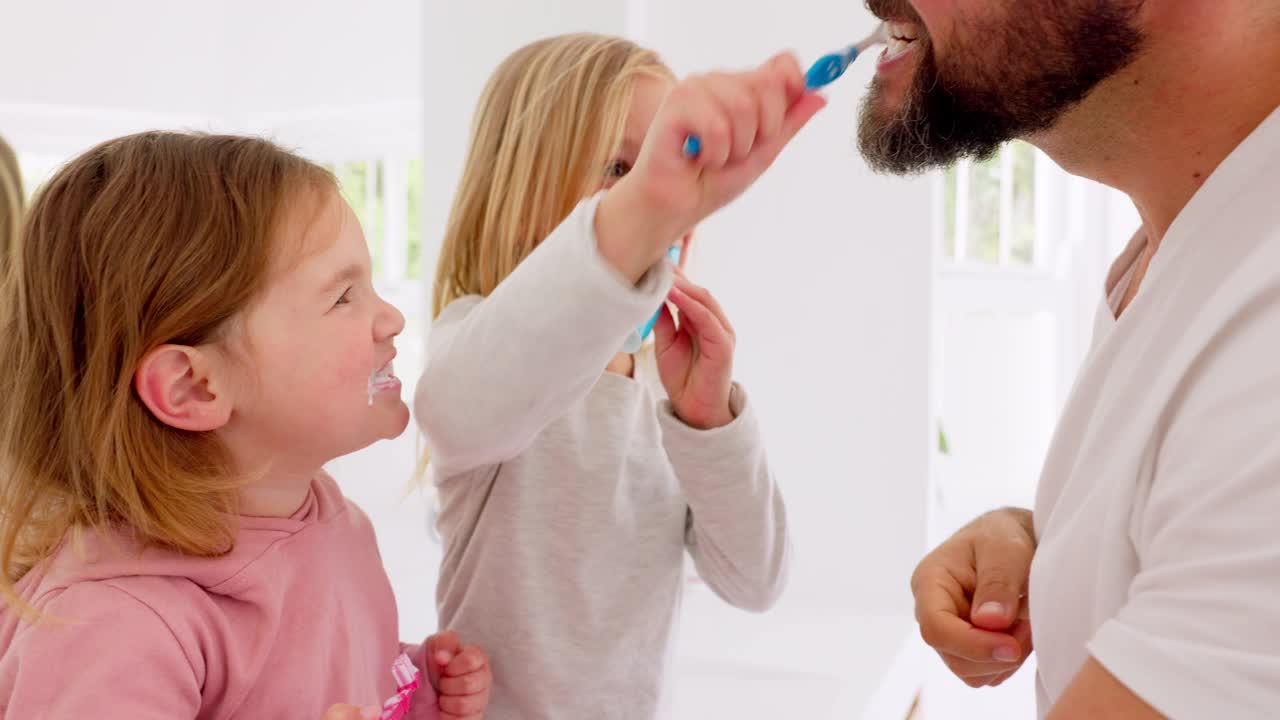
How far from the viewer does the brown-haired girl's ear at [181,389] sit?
2.81 feet

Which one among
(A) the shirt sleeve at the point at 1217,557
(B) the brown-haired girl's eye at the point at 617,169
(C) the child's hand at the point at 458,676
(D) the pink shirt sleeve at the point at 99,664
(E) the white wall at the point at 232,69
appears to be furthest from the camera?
(E) the white wall at the point at 232,69

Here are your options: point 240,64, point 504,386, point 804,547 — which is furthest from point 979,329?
point 504,386

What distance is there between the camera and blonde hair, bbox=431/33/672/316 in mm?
1179

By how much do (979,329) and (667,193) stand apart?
3697 millimetres

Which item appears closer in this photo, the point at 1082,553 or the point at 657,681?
the point at 1082,553

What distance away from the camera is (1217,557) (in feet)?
1.82

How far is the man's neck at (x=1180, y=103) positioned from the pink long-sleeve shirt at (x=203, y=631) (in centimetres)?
67

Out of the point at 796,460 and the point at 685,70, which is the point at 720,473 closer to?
the point at 796,460

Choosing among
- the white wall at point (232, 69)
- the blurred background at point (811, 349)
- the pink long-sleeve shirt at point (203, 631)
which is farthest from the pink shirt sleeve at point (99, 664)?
the white wall at point (232, 69)

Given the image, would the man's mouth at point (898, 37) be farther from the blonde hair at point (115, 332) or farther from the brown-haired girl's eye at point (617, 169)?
the blonde hair at point (115, 332)

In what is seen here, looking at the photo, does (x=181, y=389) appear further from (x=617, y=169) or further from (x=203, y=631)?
(x=617, y=169)

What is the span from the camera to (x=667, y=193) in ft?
2.57

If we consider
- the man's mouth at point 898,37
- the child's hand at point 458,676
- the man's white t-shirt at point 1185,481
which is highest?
the man's mouth at point 898,37

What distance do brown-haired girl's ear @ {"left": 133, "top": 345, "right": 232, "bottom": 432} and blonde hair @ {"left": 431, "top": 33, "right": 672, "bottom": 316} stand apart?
354 millimetres
